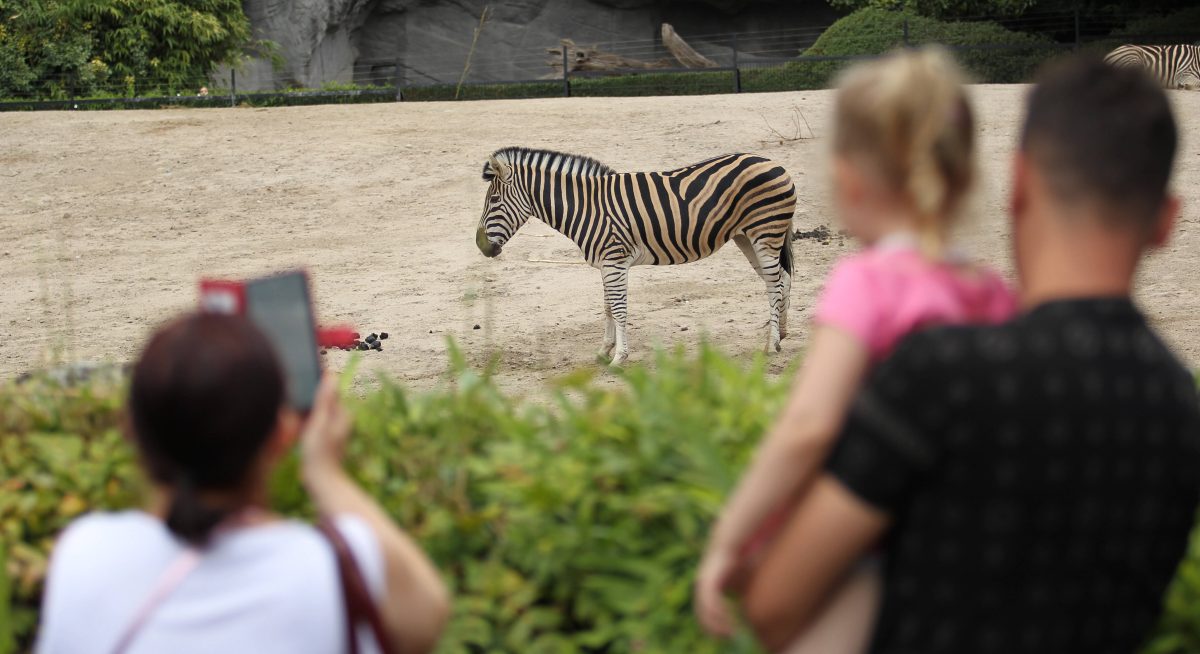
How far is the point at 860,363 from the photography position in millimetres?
1620

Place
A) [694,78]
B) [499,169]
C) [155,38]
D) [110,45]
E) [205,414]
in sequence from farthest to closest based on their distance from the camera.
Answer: [155,38] → [694,78] → [110,45] → [499,169] → [205,414]

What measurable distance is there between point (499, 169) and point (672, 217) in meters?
1.35

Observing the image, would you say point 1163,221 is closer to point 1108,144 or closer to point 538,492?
point 1108,144

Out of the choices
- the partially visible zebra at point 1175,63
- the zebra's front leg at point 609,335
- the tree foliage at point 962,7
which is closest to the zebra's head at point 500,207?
the zebra's front leg at point 609,335

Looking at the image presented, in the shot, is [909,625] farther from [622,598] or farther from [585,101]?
[585,101]

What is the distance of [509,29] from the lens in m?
31.3

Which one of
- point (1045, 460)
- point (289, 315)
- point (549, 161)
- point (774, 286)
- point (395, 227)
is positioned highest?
point (549, 161)

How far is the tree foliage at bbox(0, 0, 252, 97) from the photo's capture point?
69.3ft

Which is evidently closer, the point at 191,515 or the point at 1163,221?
the point at 191,515

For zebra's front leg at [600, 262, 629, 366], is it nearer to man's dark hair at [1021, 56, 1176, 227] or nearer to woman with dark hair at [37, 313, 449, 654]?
man's dark hair at [1021, 56, 1176, 227]

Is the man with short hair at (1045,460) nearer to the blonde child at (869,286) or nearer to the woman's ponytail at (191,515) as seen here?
the blonde child at (869,286)

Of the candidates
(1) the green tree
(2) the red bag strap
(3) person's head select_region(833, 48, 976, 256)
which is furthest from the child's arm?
(1) the green tree

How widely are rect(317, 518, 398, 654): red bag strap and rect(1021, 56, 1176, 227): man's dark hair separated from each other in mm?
1052

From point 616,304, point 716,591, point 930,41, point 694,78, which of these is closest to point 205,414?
point 716,591
